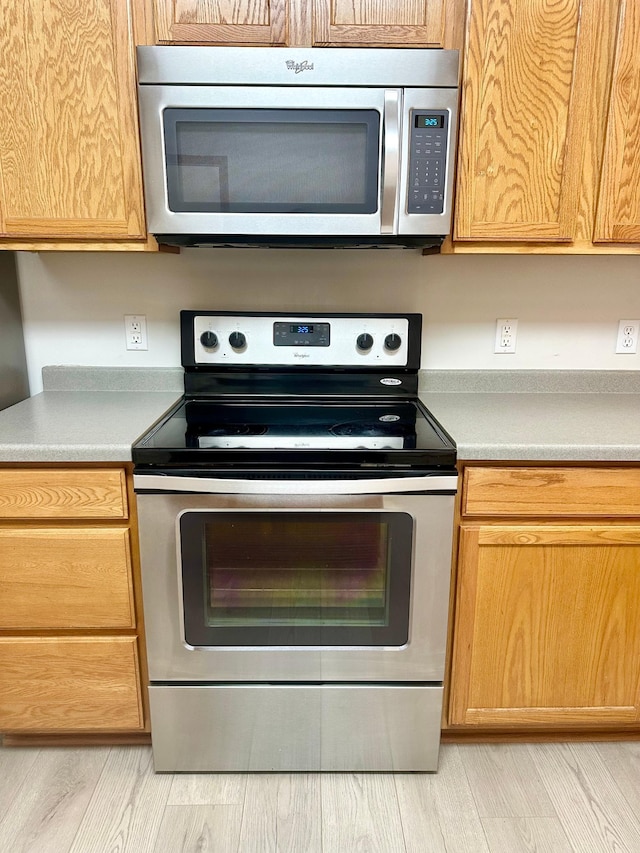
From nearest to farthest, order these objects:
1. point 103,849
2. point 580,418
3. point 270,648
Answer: point 103,849 < point 270,648 < point 580,418

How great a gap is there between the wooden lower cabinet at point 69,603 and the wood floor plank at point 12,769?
0.10m

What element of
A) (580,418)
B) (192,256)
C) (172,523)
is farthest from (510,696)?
(192,256)

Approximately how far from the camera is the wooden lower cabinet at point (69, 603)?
137 centimetres

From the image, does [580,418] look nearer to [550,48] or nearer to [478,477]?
[478,477]

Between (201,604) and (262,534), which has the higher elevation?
(262,534)

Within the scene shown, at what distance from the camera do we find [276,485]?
133 centimetres

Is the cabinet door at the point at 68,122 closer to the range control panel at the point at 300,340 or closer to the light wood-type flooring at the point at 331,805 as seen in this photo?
the range control panel at the point at 300,340

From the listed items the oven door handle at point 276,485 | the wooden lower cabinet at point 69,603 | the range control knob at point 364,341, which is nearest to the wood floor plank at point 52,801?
the wooden lower cabinet at point 69,603

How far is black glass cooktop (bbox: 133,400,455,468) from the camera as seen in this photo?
133cm

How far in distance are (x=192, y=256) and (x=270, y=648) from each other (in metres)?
1.19

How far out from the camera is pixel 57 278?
184 centimetres

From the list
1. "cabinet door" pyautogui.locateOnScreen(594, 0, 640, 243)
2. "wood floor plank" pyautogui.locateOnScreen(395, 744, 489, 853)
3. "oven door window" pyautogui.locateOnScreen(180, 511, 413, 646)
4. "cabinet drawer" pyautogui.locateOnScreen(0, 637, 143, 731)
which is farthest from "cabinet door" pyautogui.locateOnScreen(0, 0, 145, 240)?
"wood floor plank" pyautogui.locateOnScreen(395, 744, 489, 853)

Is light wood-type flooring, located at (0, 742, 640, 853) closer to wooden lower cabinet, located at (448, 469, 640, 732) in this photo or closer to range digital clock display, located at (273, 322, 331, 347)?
wooden lower cabinet, located at (448, 469, 640, 732)

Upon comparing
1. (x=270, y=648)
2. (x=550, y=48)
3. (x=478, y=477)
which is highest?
(x=550, y=48)
